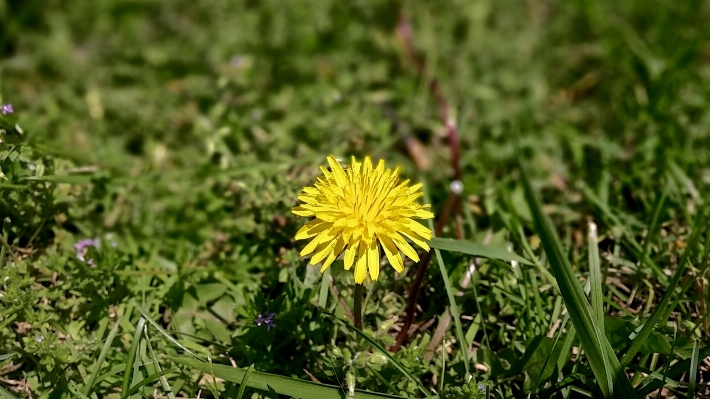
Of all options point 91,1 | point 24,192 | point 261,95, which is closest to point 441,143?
point 261,95

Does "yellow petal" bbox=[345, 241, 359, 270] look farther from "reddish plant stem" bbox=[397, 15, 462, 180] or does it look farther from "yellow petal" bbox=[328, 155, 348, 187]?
"reddish plant stem" bbox=[397, 15, 462, 180]

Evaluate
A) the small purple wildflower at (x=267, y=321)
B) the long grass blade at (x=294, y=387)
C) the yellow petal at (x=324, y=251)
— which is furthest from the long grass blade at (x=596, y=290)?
the small purple wildflower at (x=267, y=321)

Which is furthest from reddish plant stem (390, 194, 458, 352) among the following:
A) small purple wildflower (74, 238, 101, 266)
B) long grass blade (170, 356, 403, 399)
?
small purple wildflower (74, 238, 101, 266)

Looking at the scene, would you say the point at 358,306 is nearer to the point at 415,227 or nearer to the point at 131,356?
the point at 415,227

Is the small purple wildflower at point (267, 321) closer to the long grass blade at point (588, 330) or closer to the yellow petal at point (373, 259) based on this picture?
the yellow petal at point (373, 259)

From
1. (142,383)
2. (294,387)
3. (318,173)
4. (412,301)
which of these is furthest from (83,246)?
(412,301)

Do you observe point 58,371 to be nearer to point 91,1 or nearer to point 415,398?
point 415,398
